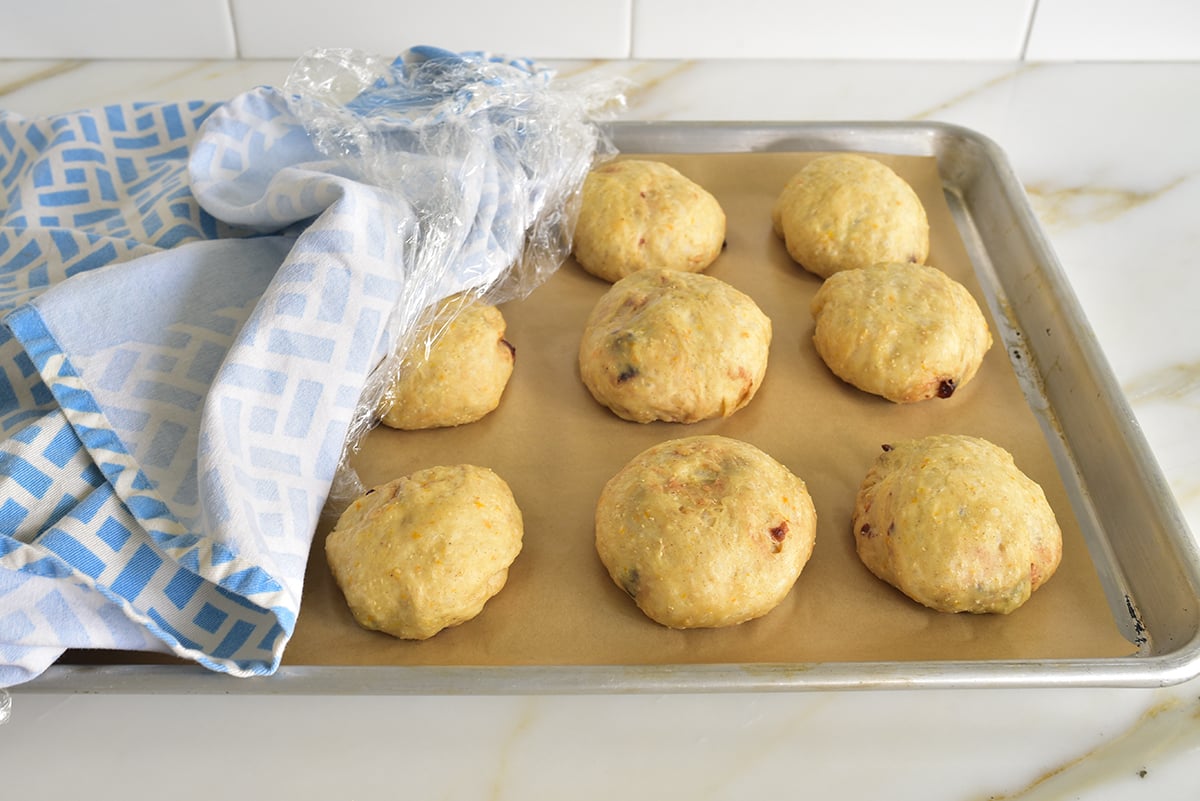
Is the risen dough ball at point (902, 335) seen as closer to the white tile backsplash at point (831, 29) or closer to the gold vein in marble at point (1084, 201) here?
the gold vein in marble at point (1084, 201)

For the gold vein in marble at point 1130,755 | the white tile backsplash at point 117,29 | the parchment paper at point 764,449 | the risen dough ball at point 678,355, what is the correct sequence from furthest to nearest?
the white tile backsplash at point 117,29 → the risen dough ball at point 678,355 → the parchment paper at point 764,449 → the gold vein in marble at point 1130,755

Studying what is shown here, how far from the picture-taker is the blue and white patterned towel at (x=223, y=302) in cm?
100

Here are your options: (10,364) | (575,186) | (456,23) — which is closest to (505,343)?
(575,186)

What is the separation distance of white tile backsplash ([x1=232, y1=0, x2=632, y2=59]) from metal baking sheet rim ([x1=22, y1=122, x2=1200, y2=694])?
0.74 m

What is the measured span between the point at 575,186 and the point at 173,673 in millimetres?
870

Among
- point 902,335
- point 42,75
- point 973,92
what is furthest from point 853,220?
point 42,75

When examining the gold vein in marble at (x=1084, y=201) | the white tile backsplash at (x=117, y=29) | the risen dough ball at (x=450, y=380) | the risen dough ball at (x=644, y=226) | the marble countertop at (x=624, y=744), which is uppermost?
the white tile backsplash at (x=117, y=29)

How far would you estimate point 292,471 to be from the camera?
1106 millimetres

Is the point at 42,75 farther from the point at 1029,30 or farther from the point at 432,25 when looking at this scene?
the point at 1029,30

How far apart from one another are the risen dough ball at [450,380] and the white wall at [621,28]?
0.85 metres

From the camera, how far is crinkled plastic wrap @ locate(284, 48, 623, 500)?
4.32 feet

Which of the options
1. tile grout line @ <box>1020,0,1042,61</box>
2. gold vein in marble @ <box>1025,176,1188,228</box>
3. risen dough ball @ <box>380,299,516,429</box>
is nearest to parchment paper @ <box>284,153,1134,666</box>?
risen dough ball @ <box>380,299,516,429</box>

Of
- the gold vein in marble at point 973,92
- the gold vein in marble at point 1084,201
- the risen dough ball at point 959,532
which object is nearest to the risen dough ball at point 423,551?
the risen dough ball at point 959,532

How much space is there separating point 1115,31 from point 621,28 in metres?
0.95
